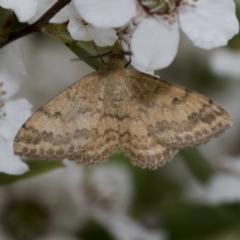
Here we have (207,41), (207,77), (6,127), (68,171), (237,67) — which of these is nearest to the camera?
(207,41)

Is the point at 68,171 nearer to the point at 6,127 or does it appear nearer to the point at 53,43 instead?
the point at 6,127

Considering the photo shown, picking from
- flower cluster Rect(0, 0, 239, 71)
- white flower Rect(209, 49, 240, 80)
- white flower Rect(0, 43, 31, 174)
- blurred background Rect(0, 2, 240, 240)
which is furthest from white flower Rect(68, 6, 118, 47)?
white flower Rect(209, 49, 240, 80)

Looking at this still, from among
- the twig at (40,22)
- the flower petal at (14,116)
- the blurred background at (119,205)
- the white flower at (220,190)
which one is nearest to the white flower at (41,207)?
the blurred background at (119,205)

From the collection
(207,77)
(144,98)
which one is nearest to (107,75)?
(144,98)

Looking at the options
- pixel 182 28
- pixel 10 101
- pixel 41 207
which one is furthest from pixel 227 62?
pixel 182 28

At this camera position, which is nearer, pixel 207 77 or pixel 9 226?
pixel 9 226

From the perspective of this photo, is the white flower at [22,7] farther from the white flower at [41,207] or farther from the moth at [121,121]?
the white flower at [41,207]
